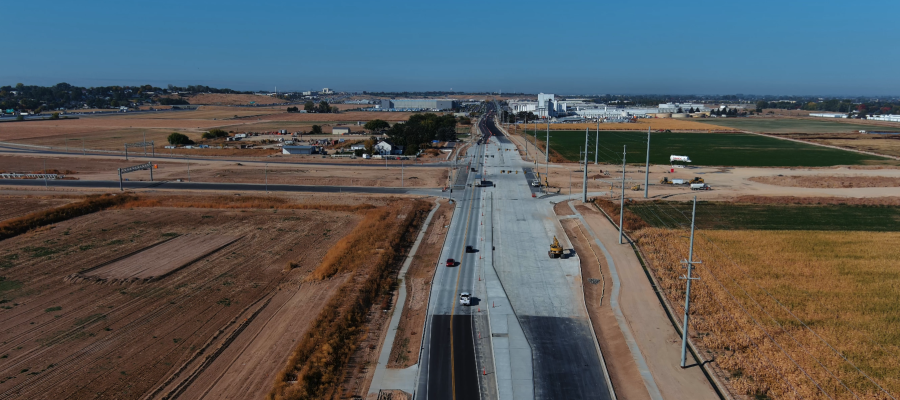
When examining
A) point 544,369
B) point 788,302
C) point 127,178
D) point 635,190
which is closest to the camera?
point 544,369

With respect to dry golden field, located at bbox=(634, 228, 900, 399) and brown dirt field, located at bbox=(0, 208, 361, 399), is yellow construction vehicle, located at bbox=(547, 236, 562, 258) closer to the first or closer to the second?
dry golden field, located at bbox=(634, 228, 900, 399)

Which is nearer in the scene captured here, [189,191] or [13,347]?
[13,347]

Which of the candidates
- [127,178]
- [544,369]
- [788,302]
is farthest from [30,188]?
[788,302]

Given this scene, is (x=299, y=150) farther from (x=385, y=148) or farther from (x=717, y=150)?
(x=717, y=150)

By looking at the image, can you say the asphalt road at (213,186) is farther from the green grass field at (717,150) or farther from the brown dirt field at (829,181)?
the brown dirt field at (829,181)

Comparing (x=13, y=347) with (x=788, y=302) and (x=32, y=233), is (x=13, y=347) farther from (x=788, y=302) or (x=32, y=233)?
(x=788, y=302)

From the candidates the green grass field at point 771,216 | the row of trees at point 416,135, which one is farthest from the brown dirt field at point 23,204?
the green grass field at point 771,216
